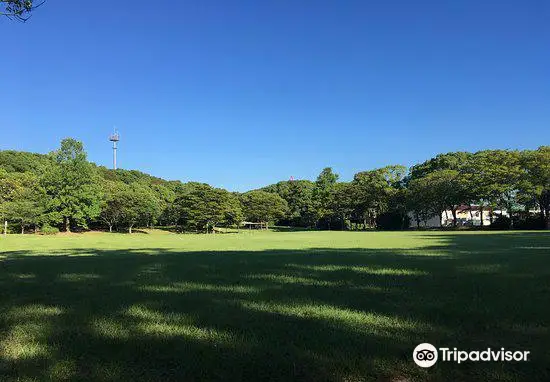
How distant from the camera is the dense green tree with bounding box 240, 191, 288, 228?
4031 inches

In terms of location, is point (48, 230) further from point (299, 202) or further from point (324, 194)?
point (299, 202)

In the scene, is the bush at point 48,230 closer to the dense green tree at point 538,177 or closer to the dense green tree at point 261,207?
the dense green tree at point 261,207

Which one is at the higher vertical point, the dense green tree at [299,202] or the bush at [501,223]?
the dense green tree at [299,202]

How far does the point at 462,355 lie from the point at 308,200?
360ft

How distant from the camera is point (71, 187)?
7144 cm

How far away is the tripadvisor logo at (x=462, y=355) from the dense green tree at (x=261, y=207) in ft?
320

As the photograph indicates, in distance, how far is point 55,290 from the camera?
8.72m

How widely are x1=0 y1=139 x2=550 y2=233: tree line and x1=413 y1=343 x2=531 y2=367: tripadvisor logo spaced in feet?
198

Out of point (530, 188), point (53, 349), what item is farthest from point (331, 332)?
point (530, 188)

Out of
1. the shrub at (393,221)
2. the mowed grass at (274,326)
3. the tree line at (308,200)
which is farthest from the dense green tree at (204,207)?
the mowed grass at (274,326)

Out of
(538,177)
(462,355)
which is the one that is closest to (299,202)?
(538,177)

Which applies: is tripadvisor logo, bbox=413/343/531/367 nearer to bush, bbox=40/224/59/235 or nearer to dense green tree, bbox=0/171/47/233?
dense green tree, bbox=0/171/47/233

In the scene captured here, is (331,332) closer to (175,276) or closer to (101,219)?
(175,276)

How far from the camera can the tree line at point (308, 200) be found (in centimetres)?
6250
